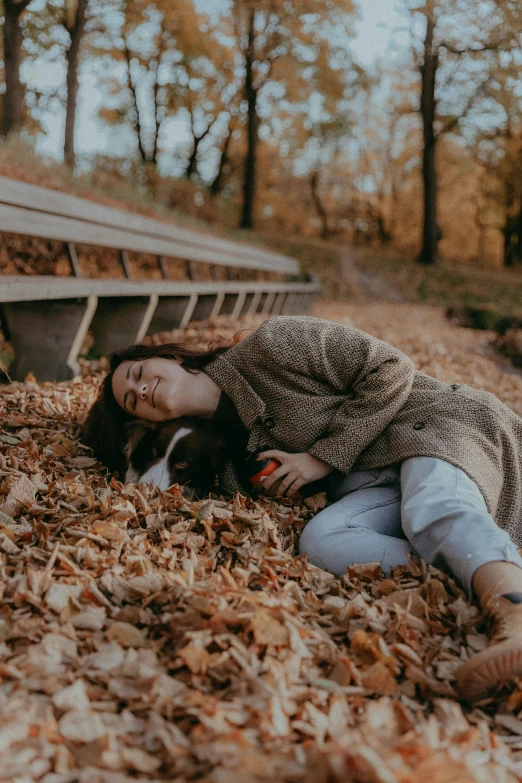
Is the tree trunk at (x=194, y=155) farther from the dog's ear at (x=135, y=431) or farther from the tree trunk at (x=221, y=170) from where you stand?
the dog's ear at (x=135, y=431)

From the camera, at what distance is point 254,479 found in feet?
9.01

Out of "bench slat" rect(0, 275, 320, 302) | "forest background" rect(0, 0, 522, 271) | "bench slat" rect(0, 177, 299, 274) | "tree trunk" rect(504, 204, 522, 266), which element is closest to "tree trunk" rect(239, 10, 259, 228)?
"forest background" rect(0, 0, 522, 271)

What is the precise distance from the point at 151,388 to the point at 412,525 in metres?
1.12

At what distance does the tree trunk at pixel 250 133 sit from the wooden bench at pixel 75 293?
549 inches

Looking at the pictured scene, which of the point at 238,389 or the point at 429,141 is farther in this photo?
the point at 429,141

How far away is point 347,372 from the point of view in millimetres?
2791

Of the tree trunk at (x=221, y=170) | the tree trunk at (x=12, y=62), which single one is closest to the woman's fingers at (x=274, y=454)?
the tree trunk at (x=12, y=62)

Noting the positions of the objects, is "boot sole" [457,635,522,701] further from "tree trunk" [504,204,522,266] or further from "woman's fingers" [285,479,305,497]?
"tree trunk" [504,204,522,266]

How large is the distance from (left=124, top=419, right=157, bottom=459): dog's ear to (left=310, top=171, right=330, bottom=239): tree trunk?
3026cm

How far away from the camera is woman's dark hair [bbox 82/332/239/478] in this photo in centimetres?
279

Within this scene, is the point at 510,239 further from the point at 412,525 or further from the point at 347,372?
the point at 412,525

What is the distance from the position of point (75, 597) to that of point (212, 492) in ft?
3.41

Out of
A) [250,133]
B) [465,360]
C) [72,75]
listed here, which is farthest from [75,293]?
[250,133]

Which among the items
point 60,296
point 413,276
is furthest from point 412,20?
point 60,296
